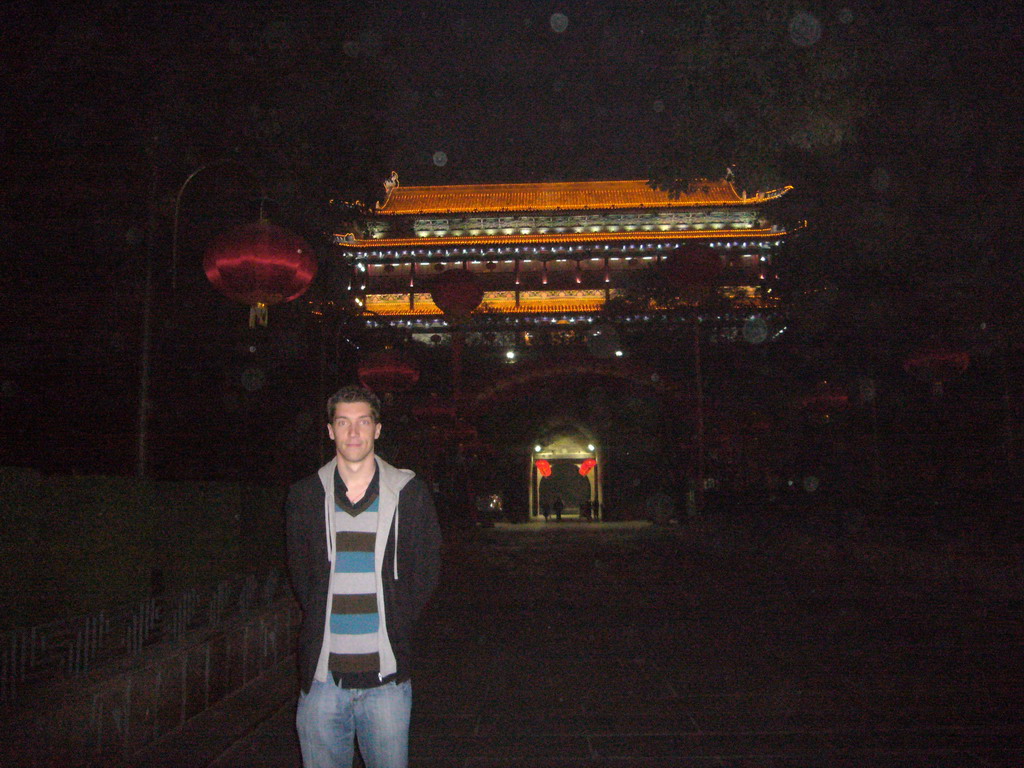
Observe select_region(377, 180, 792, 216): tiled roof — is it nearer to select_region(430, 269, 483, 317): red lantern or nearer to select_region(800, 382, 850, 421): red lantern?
select_region(800, 382, 850, 421): red lantern

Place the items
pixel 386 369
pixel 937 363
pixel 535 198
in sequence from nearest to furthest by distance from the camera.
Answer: pixel 937 363 → pixel 386 369 → pixel 535 198

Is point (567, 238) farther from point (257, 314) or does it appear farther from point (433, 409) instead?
point (257, 314)

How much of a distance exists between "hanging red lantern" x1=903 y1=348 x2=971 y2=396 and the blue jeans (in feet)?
26.3

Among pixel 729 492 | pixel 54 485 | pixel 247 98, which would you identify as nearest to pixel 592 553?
pixel 729 492

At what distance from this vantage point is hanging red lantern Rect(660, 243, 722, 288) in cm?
1190

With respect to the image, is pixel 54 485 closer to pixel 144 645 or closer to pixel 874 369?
pixel 144 645

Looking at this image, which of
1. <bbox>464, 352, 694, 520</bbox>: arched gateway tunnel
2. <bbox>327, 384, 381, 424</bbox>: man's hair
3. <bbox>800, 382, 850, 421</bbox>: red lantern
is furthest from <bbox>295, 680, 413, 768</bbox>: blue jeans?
<bbox>464, 352, 694, 520</bbox>: arched gateway tunnel

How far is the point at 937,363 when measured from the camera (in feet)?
29.5

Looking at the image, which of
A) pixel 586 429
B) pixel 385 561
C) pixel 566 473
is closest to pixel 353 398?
pixel 385 561

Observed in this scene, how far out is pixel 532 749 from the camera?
14.2 ft

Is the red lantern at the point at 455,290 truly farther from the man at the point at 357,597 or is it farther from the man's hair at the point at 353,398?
the man at the point at 357,597

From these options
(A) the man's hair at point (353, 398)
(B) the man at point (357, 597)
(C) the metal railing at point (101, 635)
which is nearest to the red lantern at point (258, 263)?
(C) the metal railing at point (101, 635)

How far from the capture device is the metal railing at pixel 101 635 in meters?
3.92

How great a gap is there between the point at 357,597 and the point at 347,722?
38 centimetres
